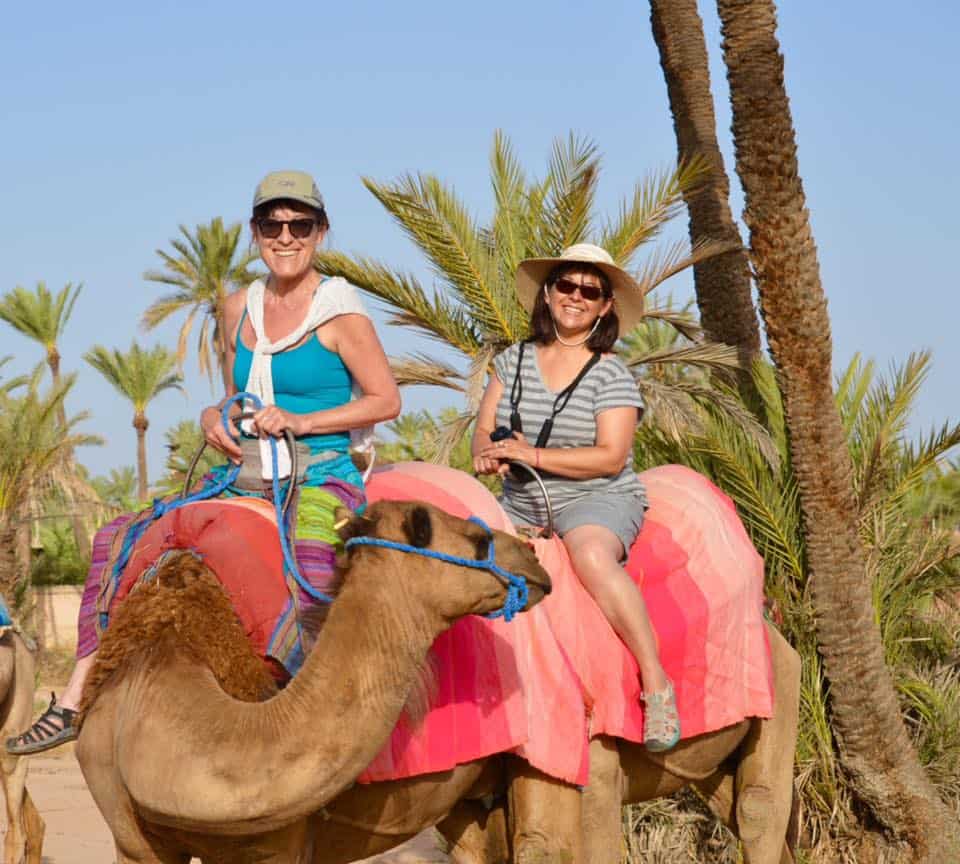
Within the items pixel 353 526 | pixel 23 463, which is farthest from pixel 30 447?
pixel 353 526

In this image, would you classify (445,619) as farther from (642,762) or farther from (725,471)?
(725,471)

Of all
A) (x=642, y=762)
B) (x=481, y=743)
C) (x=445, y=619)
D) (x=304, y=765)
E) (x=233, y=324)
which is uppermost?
(x=233, y=324)

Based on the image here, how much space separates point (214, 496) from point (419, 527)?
1.14m

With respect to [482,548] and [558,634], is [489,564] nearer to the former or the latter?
[482,548]

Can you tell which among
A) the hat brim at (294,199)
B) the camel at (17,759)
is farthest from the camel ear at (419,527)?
the camel at (17,759)

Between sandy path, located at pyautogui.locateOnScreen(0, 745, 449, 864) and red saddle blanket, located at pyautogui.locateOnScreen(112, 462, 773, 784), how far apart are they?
478 cm

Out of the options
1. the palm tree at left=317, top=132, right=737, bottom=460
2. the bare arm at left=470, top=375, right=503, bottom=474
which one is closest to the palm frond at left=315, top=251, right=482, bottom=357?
the palm tree at left=317, top=132, right=737, bottom=460

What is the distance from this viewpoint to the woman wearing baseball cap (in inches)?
207

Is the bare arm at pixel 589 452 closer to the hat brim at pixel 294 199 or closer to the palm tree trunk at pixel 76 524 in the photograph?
the hat brim at pixel 294 199

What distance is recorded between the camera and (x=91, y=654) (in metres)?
5.00

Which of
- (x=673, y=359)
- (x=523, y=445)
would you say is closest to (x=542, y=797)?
(x=523, y=445)

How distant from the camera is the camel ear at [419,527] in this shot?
4.45 meters

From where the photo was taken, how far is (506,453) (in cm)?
604

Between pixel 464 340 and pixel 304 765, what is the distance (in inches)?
357
